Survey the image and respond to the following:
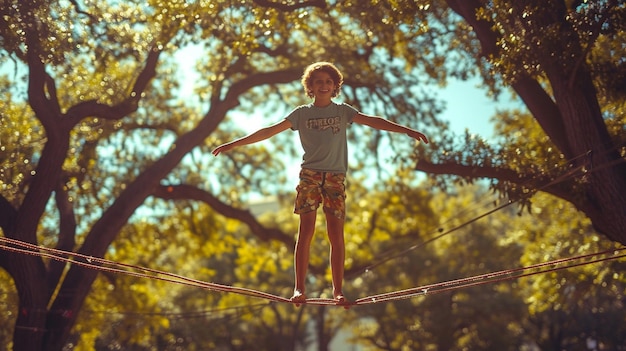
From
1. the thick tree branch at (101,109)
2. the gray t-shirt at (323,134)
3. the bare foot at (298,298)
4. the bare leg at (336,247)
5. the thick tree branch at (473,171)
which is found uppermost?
the thick tree branch at (101,109)

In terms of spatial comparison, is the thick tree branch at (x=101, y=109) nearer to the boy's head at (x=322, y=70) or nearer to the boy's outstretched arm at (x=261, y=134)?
the boy's outstretched arm at (x=261, y=134)

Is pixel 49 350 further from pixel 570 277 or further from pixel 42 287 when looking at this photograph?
pixel 570 277

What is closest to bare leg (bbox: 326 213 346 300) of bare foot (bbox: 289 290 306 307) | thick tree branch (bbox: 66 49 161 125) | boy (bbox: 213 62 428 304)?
boy (bbox: 213 62 428 304)

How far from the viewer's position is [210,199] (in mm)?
13680

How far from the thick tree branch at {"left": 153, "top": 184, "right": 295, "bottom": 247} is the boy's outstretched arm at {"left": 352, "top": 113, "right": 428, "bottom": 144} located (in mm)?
7048

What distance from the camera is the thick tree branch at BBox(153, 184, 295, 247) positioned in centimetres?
1293

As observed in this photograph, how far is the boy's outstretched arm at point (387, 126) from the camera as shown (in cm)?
589

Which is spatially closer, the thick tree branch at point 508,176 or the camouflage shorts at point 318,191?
the camouflage shorts at point 318,191

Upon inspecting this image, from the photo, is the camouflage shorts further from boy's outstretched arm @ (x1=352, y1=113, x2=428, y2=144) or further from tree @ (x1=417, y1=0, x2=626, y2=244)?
tree @ (x1=417, y1=0, x2=626, y2=244)

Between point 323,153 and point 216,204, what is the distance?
26.9 ft

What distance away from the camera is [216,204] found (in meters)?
13.8

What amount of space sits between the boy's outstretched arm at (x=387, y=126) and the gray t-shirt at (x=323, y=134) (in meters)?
0.10

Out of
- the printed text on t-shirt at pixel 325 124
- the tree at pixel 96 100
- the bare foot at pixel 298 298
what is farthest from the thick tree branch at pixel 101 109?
the bare foot at pixel 298 298

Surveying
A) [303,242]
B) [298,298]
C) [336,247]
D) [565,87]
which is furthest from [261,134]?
[565,87]
